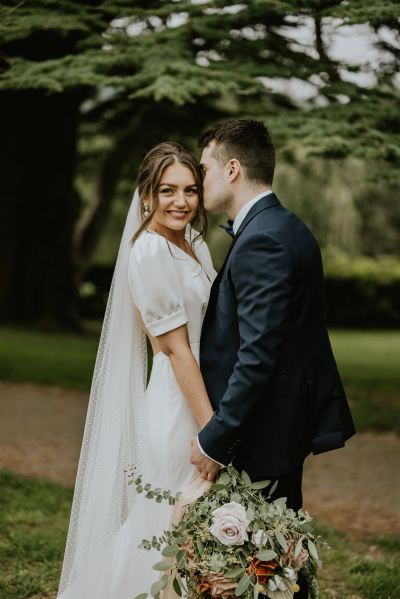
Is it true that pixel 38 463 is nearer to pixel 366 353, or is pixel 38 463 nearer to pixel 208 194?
pixel 208 194

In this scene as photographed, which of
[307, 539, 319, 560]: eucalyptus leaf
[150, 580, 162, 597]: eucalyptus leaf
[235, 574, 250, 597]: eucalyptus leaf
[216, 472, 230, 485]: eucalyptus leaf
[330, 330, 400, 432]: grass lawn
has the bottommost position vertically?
[330, 330, 400, 432]: grass lawn

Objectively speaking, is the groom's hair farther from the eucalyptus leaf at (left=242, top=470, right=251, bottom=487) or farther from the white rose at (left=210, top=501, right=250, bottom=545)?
the white rose at (left=210, top=501, right=250, bottom=545)

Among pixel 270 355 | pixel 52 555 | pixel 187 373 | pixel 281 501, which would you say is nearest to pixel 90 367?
pixel 52 555

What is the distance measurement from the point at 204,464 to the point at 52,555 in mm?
2043

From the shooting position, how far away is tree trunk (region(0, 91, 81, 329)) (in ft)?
45.4

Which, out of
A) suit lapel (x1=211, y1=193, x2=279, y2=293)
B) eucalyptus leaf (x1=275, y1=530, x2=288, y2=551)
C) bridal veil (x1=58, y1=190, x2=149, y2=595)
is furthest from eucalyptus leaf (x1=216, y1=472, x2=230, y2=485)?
suit lapel (x1=211, y1=193, x2=279, y2=293)

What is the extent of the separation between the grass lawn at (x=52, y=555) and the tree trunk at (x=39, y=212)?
31.3 feet

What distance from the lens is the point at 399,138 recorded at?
553 centimetres

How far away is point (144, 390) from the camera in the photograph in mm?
3080

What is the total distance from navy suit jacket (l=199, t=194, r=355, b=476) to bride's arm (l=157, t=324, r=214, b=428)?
4 cm

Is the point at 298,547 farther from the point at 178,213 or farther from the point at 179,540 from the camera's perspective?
the point at 178,213

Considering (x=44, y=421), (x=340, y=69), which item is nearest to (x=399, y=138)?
(x=340, y=69)

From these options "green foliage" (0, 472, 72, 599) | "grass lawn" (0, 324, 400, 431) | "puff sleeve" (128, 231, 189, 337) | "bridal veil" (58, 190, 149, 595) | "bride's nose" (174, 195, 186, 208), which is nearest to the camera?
"puff sleeve" (128, 231, 189, 337)

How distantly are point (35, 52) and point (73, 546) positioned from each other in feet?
24.2
